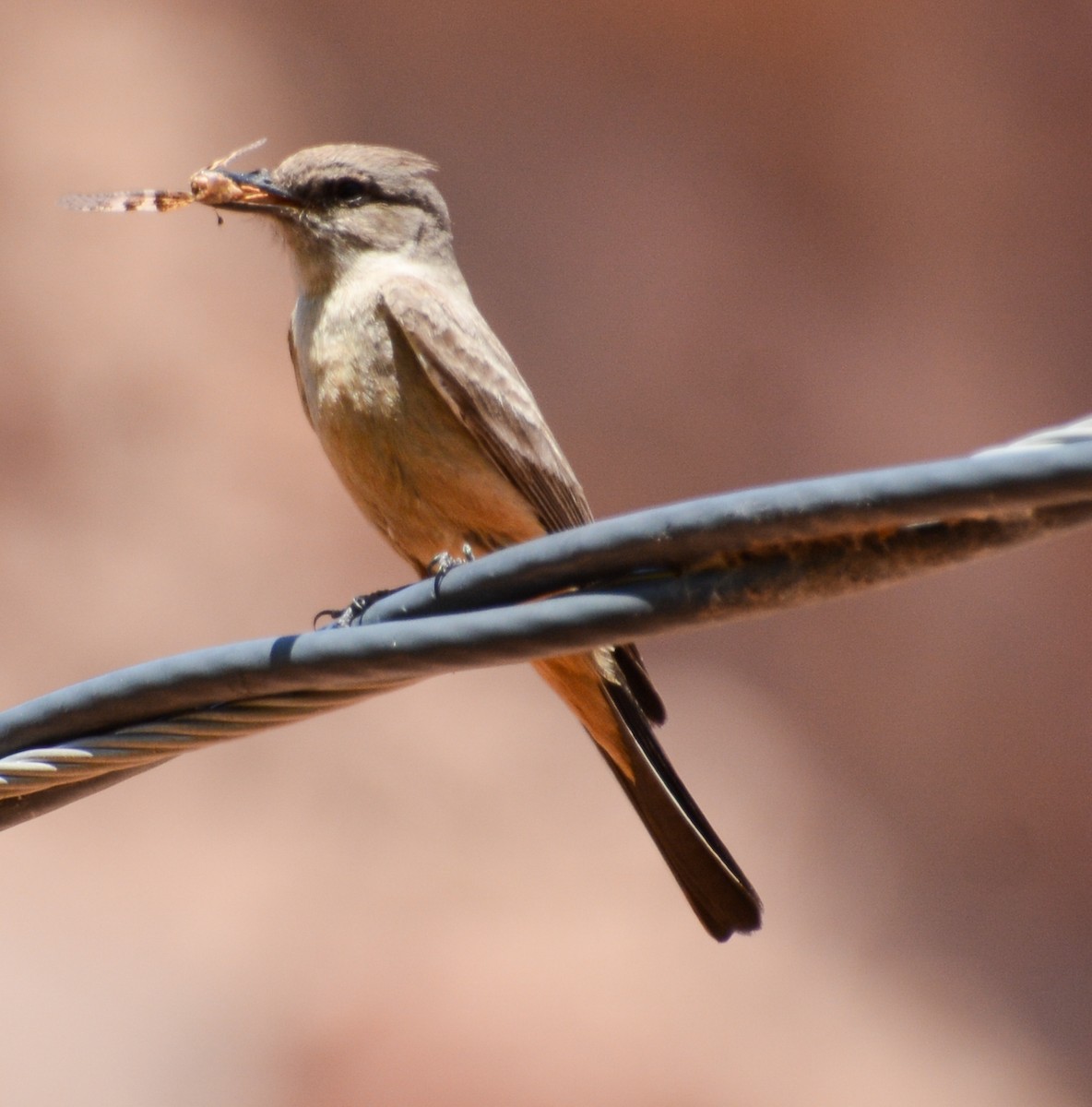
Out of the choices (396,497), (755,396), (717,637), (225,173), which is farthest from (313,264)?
(755,396)

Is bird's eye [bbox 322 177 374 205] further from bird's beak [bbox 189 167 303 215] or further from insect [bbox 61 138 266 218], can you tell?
insect [bbox 61 138 266 218]

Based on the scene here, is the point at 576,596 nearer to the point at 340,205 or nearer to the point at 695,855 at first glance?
the point at 695,855

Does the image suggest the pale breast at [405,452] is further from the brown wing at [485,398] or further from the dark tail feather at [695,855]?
the dark tail feather at [695,855]

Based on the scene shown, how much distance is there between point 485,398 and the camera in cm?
353

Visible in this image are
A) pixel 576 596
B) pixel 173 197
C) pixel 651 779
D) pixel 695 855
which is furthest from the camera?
pixel 173 197

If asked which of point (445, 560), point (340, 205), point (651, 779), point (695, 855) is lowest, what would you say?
point (695, 855)

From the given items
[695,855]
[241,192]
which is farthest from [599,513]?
[695,855]

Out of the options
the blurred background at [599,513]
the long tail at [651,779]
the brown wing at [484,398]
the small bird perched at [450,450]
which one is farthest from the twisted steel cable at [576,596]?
the blurred background at [599,513]

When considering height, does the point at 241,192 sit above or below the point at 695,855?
above

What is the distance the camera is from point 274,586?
7.88 metres

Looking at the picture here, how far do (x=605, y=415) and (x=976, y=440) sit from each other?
227cm

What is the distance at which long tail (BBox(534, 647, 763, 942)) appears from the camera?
3.10 m

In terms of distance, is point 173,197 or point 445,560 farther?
point 173,197

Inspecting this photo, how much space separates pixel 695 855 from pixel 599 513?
5.20 m
